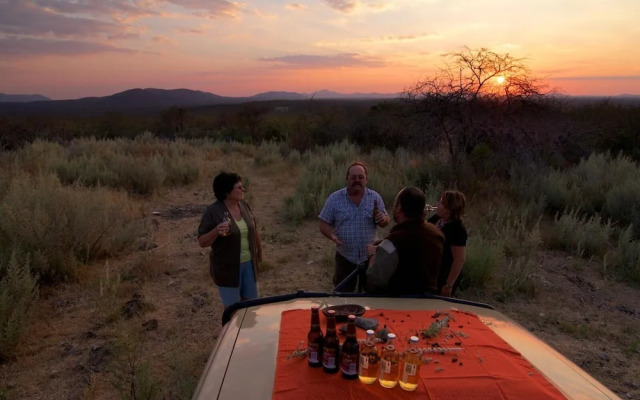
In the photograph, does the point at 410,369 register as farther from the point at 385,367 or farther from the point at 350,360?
the point at 350,360

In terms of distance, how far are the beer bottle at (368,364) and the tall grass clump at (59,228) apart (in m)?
5.05

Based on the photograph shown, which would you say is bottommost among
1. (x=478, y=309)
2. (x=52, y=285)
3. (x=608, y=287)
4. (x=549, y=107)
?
(x=608, y=287)

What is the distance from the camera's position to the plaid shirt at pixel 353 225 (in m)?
4.77

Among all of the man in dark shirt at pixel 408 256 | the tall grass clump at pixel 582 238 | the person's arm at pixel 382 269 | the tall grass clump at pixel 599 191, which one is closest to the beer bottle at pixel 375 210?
the man in dark shirt at pixel 408 256

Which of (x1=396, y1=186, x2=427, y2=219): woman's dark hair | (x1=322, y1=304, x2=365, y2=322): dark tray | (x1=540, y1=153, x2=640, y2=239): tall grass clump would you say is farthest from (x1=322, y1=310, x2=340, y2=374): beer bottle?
(x1=540, y1=153, x2=640, y2=239): tall grass clump

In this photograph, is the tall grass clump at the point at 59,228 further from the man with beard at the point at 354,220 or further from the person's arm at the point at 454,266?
the person's arm at the point at 454,266

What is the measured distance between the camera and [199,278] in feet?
22.9

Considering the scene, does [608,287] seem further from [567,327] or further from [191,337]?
[191,337]

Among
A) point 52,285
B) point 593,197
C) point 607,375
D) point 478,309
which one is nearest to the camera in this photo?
point 478,309

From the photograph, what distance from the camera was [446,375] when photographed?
6.90 feet

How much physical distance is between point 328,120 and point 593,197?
649 inches

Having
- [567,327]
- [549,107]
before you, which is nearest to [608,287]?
[567,327]

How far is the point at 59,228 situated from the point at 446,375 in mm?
6469

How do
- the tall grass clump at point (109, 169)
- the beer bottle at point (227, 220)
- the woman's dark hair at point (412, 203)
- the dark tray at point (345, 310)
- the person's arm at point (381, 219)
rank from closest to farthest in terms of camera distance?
the dark tray at point (345, 310)
the woman's dark hair at point (412, 203)
the beer bottle at point (227, 220)
the person's arm at point (381, 219)
the tall grass clump at point (109, 169)
